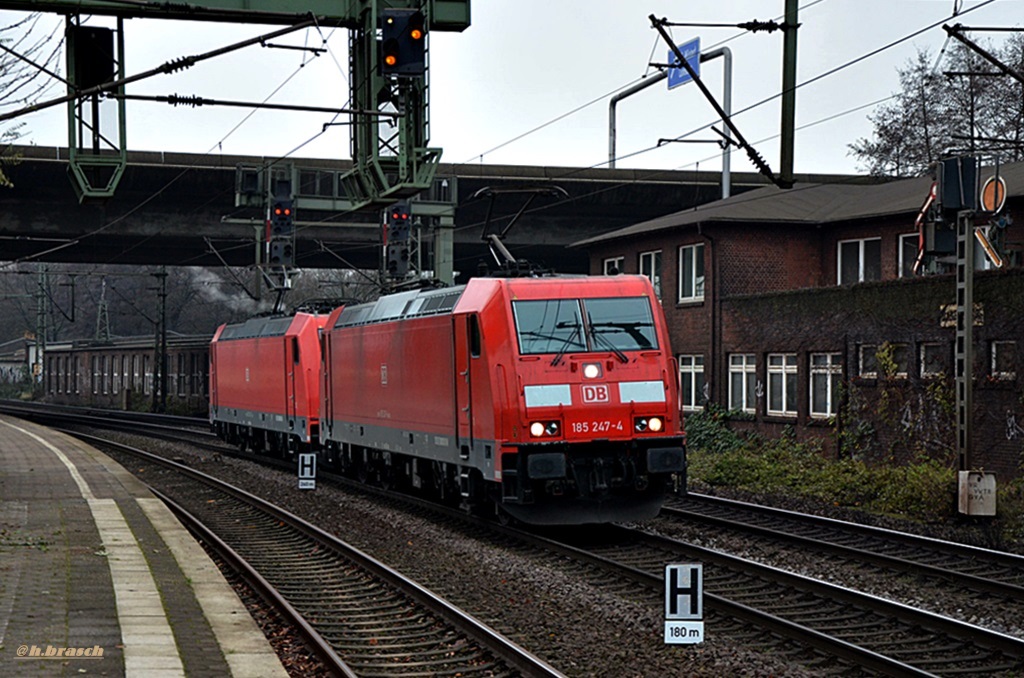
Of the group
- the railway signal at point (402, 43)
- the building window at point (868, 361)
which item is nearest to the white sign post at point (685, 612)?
the railway signal at point (402, 43)

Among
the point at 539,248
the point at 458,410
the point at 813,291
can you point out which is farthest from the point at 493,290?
the point at 539,248

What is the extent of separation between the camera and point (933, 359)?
24578mm

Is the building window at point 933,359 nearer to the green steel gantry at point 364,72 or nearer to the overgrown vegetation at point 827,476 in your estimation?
the overgrown vegetation at point 827,476

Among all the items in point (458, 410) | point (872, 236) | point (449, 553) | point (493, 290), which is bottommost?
point (449, 553)

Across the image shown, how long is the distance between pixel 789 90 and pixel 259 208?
32.0 m

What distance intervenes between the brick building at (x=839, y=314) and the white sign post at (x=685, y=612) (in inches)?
427

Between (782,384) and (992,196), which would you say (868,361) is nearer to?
(782,384)

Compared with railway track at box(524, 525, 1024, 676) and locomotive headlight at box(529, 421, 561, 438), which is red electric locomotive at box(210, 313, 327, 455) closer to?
locomotive headlight at box(529, 421, 561, 438)

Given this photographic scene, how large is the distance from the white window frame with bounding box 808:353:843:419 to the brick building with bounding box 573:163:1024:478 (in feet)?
0.13

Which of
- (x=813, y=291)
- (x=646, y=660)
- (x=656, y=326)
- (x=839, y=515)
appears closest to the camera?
(x=646, y=660)

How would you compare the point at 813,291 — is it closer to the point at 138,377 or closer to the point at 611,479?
the point at 611,479

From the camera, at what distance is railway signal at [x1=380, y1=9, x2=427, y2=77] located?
15.3m

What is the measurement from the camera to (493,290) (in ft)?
55.8

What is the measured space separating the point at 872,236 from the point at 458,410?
17.5 m
